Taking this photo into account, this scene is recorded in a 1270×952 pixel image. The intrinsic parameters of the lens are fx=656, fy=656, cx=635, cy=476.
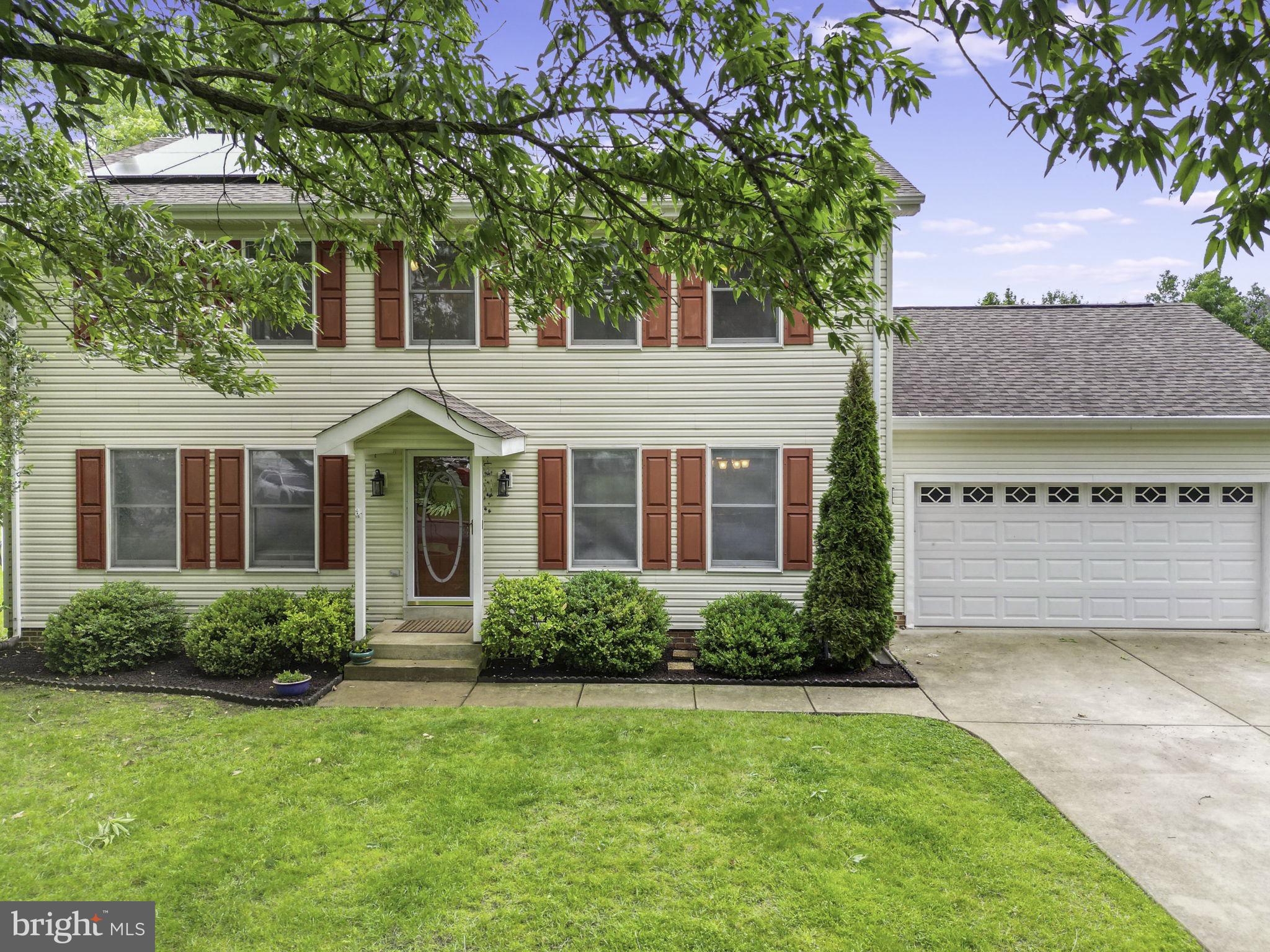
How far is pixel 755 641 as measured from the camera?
7027 mm

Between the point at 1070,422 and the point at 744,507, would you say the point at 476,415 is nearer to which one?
the point at 744,507

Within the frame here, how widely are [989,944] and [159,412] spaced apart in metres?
9.78

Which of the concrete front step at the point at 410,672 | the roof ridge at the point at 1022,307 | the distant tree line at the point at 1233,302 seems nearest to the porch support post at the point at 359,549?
the concrete front step at the point at 410,672

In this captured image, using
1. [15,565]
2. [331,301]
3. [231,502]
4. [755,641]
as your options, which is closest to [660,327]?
[755,641]

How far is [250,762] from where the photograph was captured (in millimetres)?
5023

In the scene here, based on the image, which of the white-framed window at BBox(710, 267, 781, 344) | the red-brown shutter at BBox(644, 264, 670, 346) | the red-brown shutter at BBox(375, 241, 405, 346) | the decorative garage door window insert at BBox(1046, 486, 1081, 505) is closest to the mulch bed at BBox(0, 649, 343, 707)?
the red-brown shutter at BBox(375, 241, 405, 346)

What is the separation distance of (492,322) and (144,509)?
5070 mm

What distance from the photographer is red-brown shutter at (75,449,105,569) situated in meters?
8.30

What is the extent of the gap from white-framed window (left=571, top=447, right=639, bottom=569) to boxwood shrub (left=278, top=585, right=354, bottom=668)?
279cm

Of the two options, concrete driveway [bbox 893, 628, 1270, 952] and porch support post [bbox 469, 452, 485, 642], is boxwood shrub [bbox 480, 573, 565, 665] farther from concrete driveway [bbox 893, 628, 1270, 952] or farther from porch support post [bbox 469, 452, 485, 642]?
concrete driveway [bbox 893, 628, 1270, 952]

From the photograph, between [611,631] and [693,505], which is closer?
[611,631]

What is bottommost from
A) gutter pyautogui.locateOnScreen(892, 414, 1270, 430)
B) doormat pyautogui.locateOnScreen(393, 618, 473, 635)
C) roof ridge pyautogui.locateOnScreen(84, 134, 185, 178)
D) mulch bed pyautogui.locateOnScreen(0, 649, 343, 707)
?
mulch bed pyautogui.locateOnScreen(0, 649, 343, 707)

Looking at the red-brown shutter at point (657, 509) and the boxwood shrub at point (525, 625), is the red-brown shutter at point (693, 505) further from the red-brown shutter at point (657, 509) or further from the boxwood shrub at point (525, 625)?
the boxwood shrub at point (525, 625)

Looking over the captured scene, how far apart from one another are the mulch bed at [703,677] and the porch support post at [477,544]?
0.53 meters
